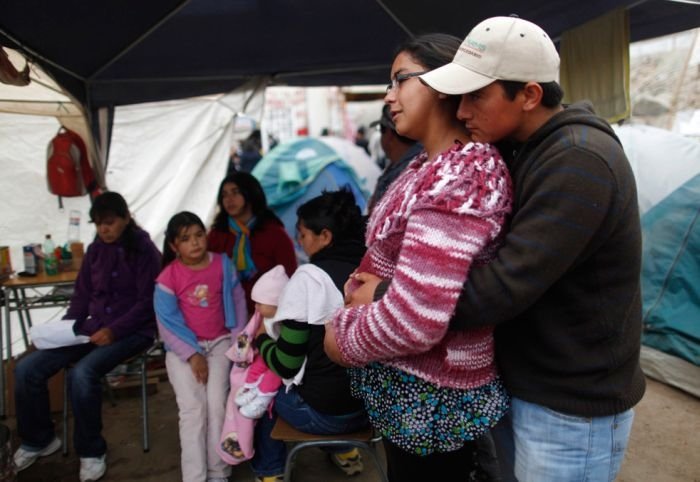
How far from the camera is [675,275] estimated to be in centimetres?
389

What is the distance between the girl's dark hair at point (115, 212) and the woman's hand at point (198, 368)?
91 centimetres

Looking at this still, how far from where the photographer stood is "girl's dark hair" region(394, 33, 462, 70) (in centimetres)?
129

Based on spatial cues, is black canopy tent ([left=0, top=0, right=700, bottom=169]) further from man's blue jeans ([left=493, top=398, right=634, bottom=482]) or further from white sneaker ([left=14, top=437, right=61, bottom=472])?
white sneaker ([left=14, top=437, right=61, bottom=472])

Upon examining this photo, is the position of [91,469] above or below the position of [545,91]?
below

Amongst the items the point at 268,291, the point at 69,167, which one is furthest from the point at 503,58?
the point at 69,167

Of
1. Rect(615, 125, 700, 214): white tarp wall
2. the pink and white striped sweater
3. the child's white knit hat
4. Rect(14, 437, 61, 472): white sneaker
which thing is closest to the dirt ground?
Rect(14, 437, 61, 472): white sneaker

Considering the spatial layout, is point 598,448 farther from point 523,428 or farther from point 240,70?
point 240,70

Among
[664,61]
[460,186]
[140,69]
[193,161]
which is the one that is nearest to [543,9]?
[460,186]

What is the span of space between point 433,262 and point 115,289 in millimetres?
2773

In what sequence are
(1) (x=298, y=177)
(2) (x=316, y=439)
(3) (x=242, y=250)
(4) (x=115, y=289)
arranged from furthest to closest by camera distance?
(1) (x=298, y=177), (3) (x=242, y=250), (4) (x=115, y=289), (2) (x=316, y=439)

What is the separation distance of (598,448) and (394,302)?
61cm

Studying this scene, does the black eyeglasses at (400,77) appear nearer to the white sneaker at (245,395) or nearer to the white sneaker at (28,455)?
the white sneaker at (245,395)

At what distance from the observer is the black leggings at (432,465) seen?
1.41 meters

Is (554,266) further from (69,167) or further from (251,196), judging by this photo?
(69,167)
